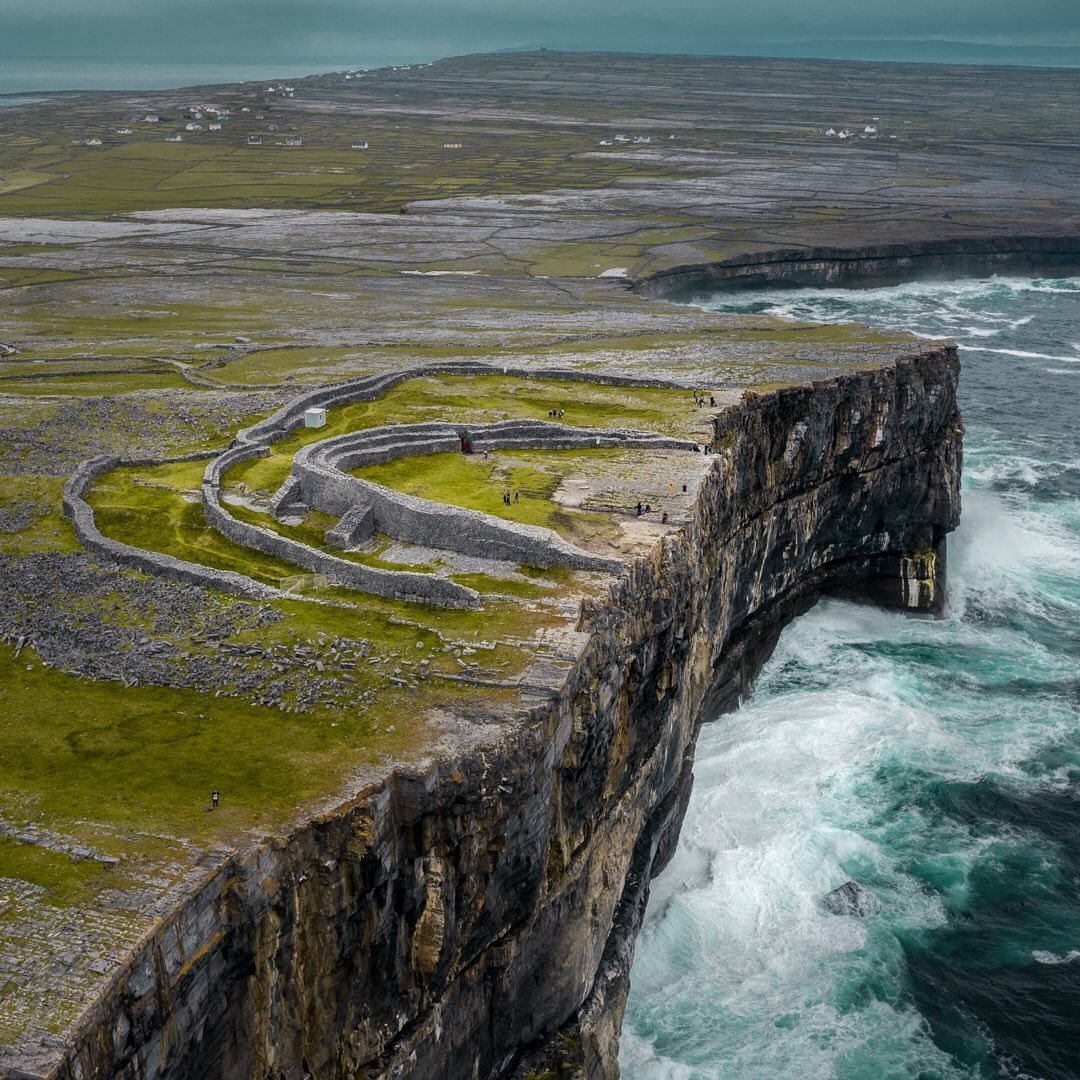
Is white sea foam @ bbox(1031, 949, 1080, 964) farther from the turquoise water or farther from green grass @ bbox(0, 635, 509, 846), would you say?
green grass @ bbox(0, 635, 509, 846)

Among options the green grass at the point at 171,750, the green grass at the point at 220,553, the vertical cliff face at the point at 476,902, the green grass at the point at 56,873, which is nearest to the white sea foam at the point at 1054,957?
the vertical cliff face at the point at 476,902

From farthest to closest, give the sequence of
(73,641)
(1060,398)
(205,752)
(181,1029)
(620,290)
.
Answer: (620,290)
(1060,398)
(73,641)
(205,752)
(181,1029)

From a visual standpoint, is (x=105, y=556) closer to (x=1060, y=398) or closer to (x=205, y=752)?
(x=205, y=752)

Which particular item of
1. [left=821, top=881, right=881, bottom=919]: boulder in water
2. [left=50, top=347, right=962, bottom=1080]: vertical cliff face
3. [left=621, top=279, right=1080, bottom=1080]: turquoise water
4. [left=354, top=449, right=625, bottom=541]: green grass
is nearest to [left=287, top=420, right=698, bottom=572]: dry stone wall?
[left=354, top=449, right=625, bottom=541]: green grass

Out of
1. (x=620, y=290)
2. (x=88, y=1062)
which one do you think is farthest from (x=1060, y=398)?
(x=88, y=1062)

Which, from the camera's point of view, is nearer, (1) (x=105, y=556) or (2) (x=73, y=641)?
(2) (x=73, y=641)

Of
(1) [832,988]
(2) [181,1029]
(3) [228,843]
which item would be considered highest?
(3) [228,843]

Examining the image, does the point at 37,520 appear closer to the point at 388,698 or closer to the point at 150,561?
the point at 150,561
